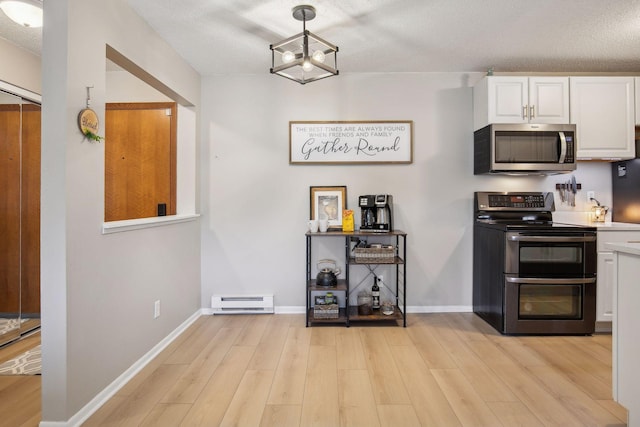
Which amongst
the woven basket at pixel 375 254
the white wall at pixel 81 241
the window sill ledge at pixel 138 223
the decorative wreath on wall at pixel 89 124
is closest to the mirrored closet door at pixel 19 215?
the window sill ledge at pixel 138 223

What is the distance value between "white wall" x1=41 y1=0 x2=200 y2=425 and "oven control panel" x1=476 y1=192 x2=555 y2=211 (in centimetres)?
295

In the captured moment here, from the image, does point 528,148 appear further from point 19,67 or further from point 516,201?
point 19,67

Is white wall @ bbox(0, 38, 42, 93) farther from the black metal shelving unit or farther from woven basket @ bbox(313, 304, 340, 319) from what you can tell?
woven basket @ bbox(313, 304, 340, 319)

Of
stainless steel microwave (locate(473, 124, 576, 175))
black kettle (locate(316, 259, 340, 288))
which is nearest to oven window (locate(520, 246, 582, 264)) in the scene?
stainless steel microwave (locate(473, 124, 576, 175))

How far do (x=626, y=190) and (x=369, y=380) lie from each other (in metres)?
3.05

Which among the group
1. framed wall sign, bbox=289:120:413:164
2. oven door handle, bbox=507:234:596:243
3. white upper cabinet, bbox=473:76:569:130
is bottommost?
oven door handle, bbox=507:234:596:243

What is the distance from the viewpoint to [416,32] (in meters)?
2.66

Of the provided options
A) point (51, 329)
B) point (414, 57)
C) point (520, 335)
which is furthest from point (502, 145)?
point (51, 329)

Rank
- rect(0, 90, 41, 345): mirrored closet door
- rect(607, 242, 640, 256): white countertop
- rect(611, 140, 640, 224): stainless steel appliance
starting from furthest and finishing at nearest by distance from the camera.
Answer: rect(611, 140, 640, 224): stainless steel appliance → rect(0, 90, 41, 345): mirrored closet door → rect(607, 242, 640, 256): white countertop

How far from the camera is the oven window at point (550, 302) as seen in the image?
2898mm

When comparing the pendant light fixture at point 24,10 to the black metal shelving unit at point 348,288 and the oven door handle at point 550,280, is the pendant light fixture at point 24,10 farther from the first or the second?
the oven door handle at point 550,280

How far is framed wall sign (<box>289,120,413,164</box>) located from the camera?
3.47 m

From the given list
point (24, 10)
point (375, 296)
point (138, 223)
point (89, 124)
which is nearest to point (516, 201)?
point (375, 296)

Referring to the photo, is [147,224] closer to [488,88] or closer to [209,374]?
[209,374]
